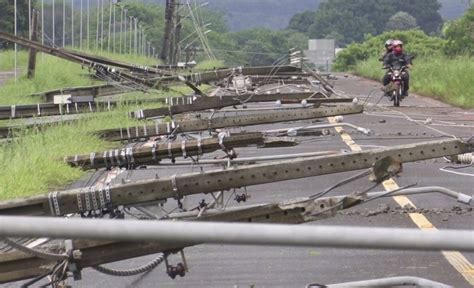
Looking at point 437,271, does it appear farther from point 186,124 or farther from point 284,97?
point 284,97

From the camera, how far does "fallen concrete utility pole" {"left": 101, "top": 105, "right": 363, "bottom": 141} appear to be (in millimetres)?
12047

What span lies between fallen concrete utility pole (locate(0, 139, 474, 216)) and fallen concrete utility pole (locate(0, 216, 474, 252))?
2627mm

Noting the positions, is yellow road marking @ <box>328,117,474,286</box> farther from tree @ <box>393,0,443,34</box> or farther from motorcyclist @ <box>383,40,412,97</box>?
tree @ <box>393,0,443,34</box>

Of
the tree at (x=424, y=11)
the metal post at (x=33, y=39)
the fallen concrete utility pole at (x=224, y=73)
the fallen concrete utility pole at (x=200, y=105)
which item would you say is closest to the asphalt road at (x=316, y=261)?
the fallen concrete utility pole at (x=200, y=105)

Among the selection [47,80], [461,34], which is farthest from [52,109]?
[461,34]

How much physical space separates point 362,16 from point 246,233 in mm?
132147

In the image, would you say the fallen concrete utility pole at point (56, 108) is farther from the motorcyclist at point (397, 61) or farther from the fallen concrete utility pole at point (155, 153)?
the motorcyclist at point (397, 61)

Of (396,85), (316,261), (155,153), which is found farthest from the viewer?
(396,85)

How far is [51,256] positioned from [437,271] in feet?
9.84

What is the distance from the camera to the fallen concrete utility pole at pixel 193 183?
625 cm

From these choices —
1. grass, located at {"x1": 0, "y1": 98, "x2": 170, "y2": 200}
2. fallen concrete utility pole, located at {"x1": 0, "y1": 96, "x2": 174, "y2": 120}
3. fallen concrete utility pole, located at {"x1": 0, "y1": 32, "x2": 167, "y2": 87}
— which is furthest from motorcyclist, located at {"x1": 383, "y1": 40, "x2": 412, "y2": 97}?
grass, located at {"x1": 0, "y1": 98, "x2": 170, "y2": 200}

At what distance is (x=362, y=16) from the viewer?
13375cm

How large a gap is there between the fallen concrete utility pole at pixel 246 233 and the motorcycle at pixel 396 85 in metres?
23.4

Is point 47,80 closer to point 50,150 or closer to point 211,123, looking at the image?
point 50,150
